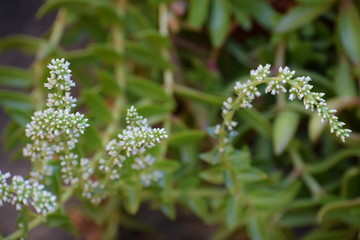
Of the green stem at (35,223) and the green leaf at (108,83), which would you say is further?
the green leaf at (108,83)

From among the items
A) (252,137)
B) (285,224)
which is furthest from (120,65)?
(285,224)

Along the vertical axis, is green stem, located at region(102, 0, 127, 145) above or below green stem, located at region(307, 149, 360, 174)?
above

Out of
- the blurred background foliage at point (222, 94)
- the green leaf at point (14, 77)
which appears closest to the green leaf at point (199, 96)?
the blurred background foliage at point (222, 94)

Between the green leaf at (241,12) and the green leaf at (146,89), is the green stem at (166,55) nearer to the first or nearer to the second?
the green leaf at (146,89)

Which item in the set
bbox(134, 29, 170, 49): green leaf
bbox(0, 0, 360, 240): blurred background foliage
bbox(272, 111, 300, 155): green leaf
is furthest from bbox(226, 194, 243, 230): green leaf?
bbox(134, 29, 170, 49): green leaf

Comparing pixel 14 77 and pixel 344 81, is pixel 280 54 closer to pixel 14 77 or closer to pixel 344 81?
pixel 344 81

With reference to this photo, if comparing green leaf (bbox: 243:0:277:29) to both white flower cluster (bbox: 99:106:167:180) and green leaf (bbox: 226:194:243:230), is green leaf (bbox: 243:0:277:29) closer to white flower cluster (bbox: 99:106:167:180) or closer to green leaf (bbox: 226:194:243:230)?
green leaf (bbox: 226:194:243:230)
